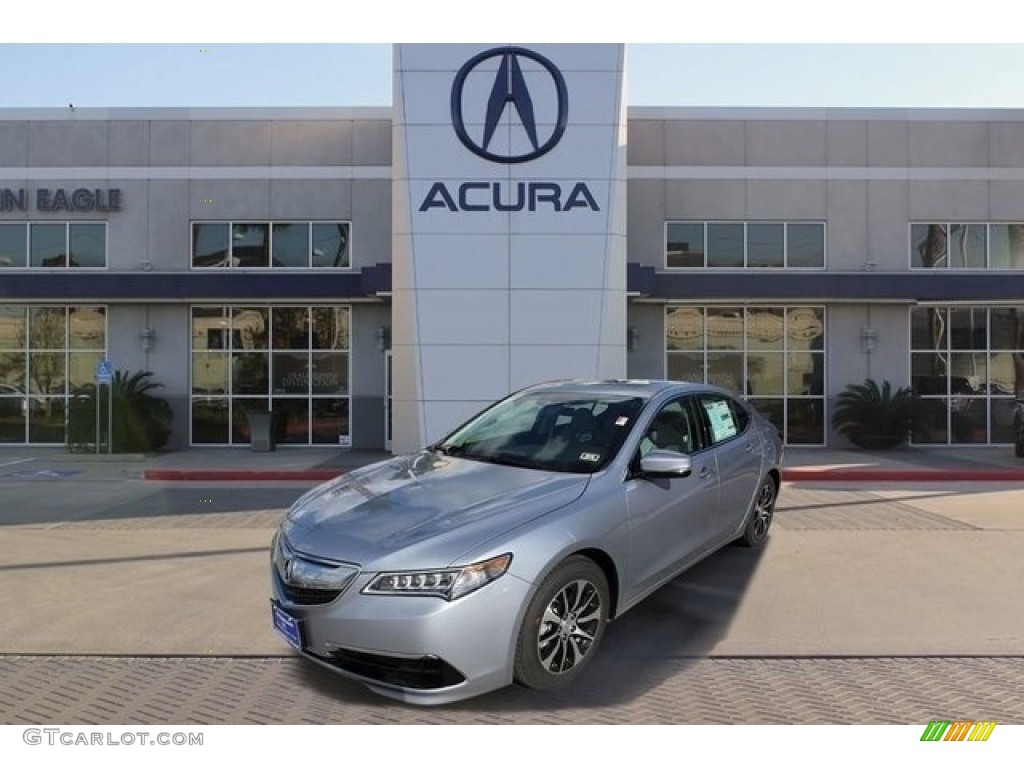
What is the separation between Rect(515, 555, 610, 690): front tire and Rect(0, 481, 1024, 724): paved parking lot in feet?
0.41

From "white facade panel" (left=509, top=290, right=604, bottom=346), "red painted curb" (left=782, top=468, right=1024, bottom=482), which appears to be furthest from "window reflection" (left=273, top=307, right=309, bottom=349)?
"red painted curb" (left=782, top=468, right=1024, bottom=482)

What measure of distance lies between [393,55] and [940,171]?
12463mm

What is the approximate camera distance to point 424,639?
139 inches

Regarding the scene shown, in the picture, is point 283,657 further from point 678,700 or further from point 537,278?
point 537,278

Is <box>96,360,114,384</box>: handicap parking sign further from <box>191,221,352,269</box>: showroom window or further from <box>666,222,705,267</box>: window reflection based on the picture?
<box>666,222,705,267</box>: window reflection

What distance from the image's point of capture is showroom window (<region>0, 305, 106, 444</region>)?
57.9ft

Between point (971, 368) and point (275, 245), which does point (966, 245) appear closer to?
point (971, 368)

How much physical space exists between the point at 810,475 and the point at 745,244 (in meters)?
6.93

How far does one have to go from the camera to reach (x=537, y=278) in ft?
46.8

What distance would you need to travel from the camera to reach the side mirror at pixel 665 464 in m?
4.61

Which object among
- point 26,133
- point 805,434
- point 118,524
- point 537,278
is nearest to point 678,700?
point 118,524

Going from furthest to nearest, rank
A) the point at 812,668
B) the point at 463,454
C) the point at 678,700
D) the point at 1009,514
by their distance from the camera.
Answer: the point at 1009,514 < the point at 463,454 < the point at 812,668 < the point at 678,700

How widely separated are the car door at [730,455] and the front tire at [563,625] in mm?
1770

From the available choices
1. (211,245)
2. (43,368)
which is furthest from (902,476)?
(43,368)
